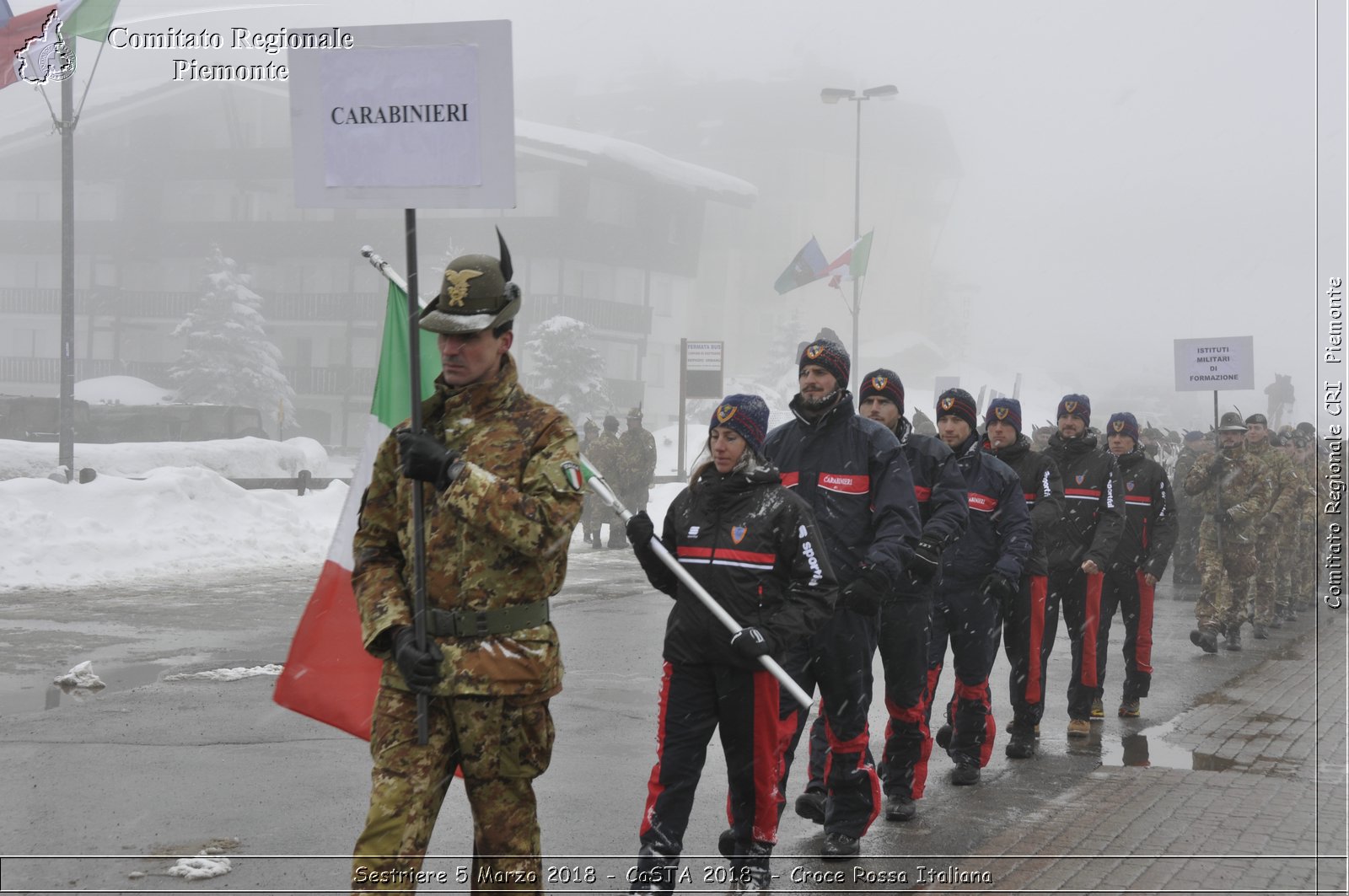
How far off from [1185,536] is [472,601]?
19.7 meters

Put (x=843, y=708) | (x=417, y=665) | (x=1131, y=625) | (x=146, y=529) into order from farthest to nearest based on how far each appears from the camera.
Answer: (x=146, y=529) → (x=1131, y=625) → (x=843, y=708) → (x=417, y=665)

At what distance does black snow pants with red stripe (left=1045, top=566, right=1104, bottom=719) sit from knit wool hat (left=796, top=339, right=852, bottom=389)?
3813 mm

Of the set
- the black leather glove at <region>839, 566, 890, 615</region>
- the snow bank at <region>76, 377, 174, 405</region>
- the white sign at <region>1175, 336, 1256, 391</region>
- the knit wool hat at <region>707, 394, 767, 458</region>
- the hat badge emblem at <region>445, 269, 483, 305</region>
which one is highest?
the snow bank at <region>76, 377, 174, 405</region>

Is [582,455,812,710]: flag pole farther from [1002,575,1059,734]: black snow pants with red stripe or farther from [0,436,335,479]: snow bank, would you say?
[0,436,335,479]: snow bank

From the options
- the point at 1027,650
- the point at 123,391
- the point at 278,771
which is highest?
the point at 123,391

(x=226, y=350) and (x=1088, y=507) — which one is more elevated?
(x=226, y=350)

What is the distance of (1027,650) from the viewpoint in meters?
8.24

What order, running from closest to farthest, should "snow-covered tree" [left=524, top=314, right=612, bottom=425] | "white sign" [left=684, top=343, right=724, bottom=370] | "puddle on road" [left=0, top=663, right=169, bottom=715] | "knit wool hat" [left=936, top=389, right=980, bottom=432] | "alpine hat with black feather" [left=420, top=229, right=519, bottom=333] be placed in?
"alpine hat with black feather" [left=420, top=229, right=519, bottom=333], "knit wool hat" [left=936, top=389, right=980, bottom=432], "puddle on road" [left=0, top=663, right=169, bottom=715], "white sign" [left=684, top=343, right=724, bottom=370], "snow-covered tree" [left=524, top=314, right=612, bottom=425]

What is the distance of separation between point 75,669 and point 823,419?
6.03m

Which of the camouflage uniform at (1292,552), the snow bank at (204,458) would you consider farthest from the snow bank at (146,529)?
the camouflage uniform at (1292,552)

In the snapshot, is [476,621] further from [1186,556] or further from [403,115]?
[1186,556]

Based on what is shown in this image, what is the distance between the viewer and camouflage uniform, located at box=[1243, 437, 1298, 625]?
14297 mm

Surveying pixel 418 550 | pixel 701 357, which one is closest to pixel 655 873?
pixel 418 550

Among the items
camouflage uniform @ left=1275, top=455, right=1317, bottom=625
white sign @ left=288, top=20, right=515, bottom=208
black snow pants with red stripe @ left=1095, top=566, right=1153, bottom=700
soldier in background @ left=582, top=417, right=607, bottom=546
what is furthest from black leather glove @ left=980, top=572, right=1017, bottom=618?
soldier in background @ left=582, top=417, right=607, bottom=546
